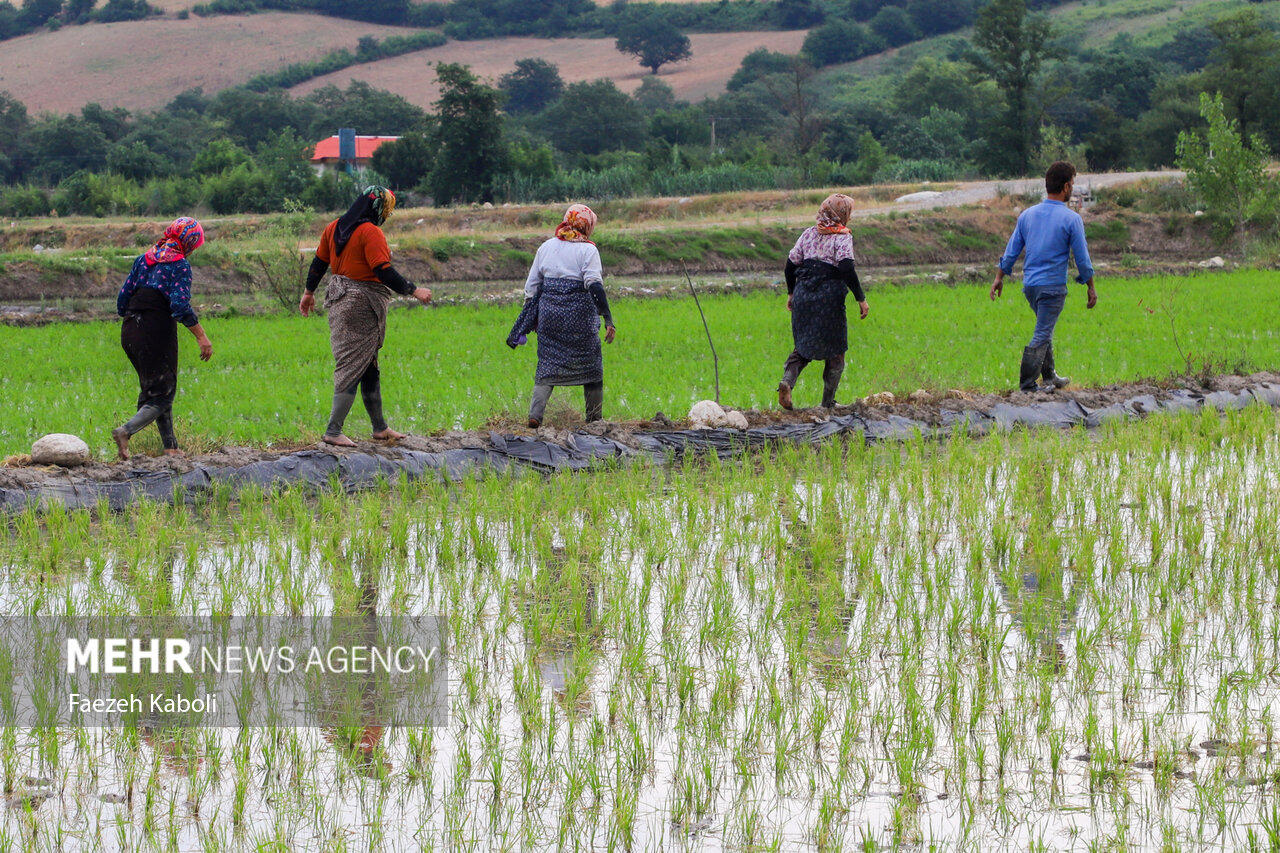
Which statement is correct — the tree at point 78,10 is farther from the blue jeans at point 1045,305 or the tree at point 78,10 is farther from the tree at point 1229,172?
the blue jeans at point 1045,305

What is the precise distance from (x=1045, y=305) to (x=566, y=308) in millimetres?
3502

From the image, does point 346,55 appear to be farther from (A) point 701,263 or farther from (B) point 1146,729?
(B) point 1146,729

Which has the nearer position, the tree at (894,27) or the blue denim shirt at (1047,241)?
the blue denim shirt at (1047,241)

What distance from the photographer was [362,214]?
749 cm

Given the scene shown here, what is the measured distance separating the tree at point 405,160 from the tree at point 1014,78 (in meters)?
20.6

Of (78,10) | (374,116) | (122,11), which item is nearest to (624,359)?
(374,116)

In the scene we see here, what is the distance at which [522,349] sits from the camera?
42.1 feet

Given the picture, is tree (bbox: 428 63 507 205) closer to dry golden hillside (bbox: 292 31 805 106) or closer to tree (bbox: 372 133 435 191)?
tree (bbox: 372 133 435 191)

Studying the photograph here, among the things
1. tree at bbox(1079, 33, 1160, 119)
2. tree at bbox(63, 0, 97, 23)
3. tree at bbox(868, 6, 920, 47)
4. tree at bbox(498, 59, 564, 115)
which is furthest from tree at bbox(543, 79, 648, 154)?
tree at bbox(63, 0, 97, 23)

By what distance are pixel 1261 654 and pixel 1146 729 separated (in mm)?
967

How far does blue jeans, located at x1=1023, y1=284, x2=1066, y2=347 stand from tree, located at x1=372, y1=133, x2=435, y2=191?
3149 centimetres

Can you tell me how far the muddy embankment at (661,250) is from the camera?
22.6 meters

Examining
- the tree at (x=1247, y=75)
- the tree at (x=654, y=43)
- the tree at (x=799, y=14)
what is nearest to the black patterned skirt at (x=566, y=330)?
the tree at (x=1247, y=75)

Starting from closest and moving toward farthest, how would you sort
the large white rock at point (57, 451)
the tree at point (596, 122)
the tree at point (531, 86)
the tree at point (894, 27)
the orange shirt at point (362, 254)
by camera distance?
the large white rock at point (57, 451) < the orange shirt at point (362, 254) < the tree at point (596, 122) < the tree at point (531, 86) < the tree at point (894, 27)
